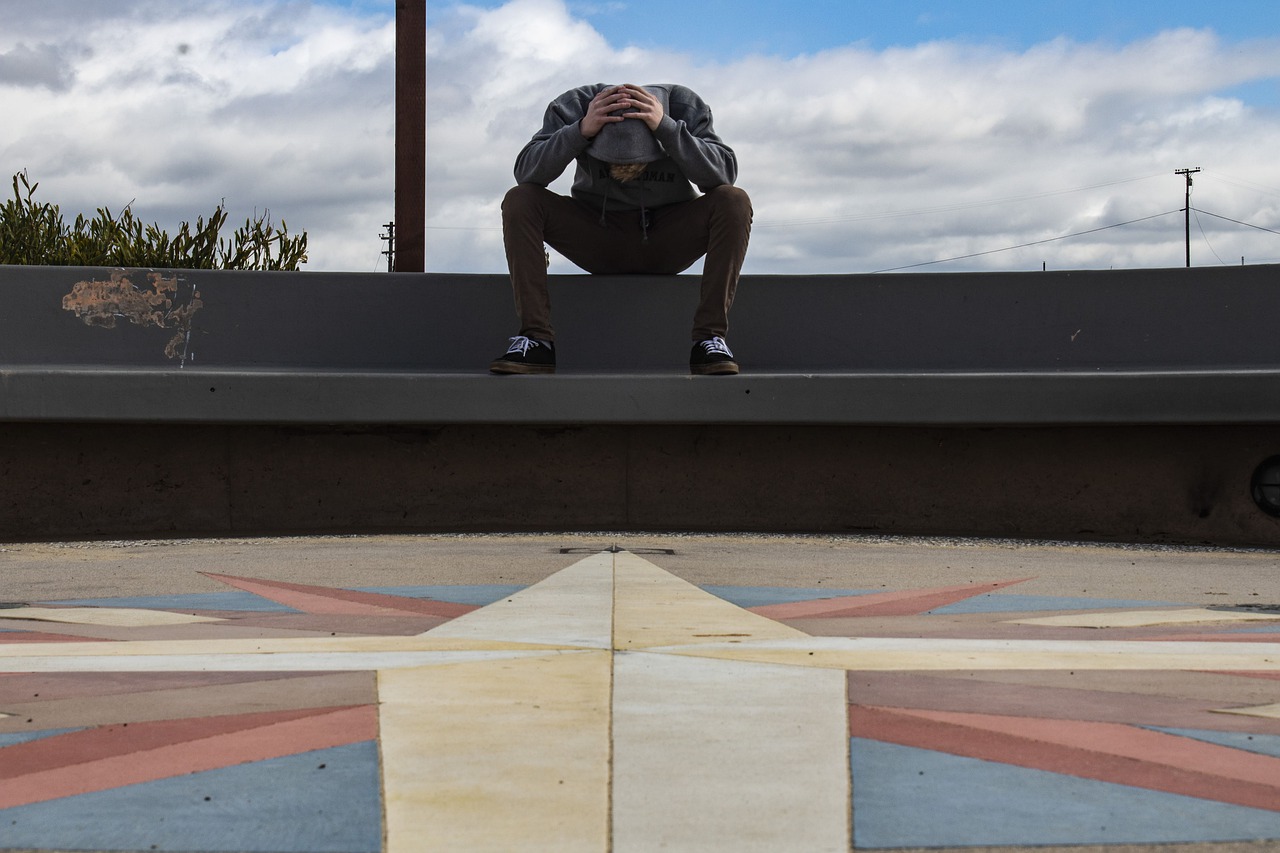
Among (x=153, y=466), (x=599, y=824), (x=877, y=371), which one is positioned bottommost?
(x=599, y=824)

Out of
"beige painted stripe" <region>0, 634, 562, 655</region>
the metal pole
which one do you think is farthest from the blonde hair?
"beige painted stripe" <region>0, 634, 562, 655</region>

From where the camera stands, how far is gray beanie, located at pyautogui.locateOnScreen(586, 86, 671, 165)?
17.5 ft

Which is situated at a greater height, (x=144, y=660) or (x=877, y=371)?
(x=877, y=371)

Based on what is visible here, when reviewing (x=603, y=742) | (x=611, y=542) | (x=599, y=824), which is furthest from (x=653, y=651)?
(x=611, y=542)

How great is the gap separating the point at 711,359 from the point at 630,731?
345 centimetres

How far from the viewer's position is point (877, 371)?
620 centimetres

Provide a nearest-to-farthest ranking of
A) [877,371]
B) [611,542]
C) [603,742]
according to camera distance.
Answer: [603,742], [611,542], [877,371]

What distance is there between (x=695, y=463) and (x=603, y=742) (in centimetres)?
350

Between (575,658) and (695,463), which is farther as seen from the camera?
(695,463)

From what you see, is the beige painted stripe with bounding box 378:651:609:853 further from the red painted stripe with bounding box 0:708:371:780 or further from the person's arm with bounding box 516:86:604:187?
the person's arm with bounding box 516:86:604:187

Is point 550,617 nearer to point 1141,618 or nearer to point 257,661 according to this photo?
point 257,661

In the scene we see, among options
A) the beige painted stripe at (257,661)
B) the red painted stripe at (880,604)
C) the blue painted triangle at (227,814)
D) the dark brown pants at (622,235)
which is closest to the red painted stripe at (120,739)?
the blue painted triangle at (227,814)

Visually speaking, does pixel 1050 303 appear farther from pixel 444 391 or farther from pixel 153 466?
pixel 153 466

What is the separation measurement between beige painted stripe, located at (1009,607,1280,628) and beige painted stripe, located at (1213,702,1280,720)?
0.92 metres
